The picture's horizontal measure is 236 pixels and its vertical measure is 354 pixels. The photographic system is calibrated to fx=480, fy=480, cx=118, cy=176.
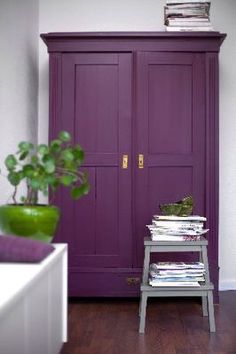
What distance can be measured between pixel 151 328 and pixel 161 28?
2458mm

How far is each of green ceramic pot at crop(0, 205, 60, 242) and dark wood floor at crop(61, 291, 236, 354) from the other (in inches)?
29.7

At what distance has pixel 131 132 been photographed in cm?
343

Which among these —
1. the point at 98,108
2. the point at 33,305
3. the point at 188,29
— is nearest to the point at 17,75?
the point at 98,108

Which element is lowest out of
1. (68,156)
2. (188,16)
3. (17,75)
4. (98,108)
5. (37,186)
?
(37,186)

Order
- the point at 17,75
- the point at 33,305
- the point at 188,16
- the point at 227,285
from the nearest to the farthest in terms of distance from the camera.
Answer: the point at 33,305
the point at 17,75
the point at 188,16
the point at 227,285

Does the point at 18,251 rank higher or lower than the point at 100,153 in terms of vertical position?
lower

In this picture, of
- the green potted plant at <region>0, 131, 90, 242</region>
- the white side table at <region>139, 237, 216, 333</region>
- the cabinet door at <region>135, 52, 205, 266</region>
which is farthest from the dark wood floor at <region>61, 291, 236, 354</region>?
the green potted plant at <region>0, 131, 90, 242</region>

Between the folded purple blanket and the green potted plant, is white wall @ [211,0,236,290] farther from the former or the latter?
the folded purple blanket

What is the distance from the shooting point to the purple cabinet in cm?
341

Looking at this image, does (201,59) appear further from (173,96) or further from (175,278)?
(175,278)

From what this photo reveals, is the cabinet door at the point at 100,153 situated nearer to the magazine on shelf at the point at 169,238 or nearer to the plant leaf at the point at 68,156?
the magazine on shelf at the point at 169,238

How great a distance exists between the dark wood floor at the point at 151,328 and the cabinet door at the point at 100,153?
33 centimetres

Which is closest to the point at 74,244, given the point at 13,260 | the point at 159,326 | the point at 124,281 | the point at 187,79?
the point at 124,281

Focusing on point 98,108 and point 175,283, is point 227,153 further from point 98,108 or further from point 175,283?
point 175,283
